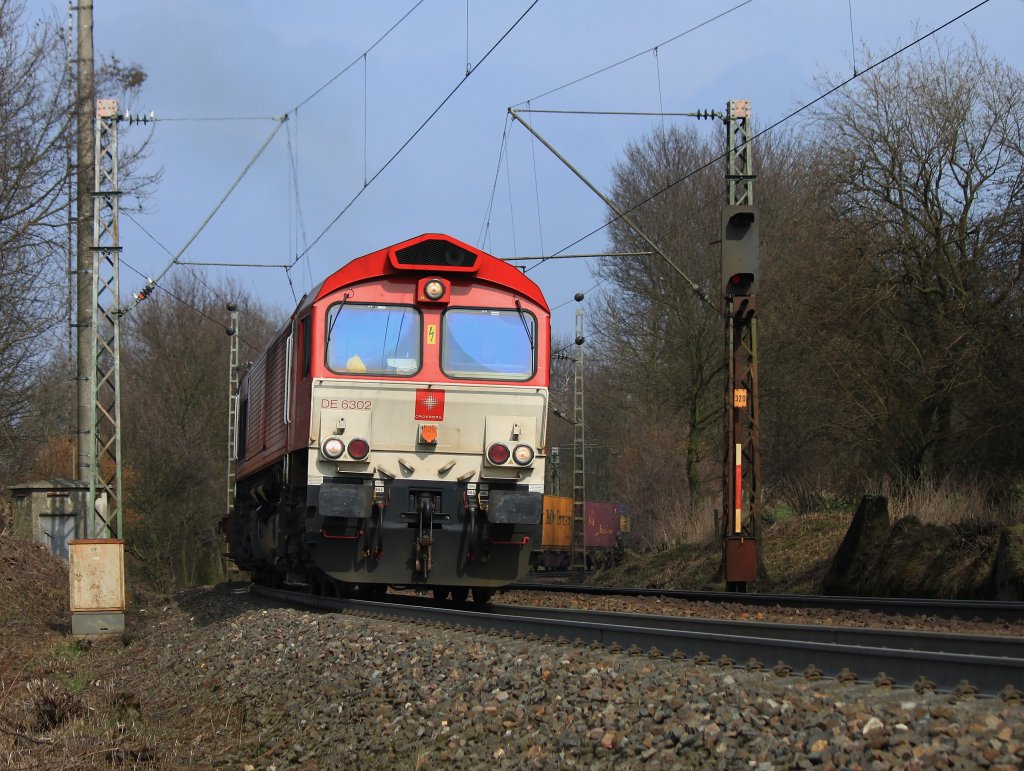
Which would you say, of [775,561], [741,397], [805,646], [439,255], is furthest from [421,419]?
[775,561]

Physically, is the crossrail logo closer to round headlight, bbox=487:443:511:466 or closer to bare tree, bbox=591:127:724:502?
round headlight, bbox=487:443:511:466

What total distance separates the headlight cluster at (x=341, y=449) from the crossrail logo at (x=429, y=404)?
2.19 ft

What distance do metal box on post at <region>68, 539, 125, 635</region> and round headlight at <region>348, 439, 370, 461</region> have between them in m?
4.40

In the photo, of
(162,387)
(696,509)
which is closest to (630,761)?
(696,509)

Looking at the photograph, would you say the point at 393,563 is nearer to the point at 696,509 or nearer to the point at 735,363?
the point at 735,363

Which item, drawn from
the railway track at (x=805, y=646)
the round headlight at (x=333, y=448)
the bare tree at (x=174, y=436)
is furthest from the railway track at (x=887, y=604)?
the bare tree at (x=174, y=436)

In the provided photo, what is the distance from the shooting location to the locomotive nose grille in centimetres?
1246

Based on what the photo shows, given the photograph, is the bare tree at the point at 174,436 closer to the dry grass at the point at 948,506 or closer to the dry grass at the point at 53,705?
the dry grass at the point at 53,705

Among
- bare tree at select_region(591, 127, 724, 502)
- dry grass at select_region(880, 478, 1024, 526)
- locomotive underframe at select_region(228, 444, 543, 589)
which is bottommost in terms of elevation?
locomotive underframe at select_region(228, 444, 543, 589)

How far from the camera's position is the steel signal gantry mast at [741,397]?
52.7ft

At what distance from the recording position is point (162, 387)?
127 feet

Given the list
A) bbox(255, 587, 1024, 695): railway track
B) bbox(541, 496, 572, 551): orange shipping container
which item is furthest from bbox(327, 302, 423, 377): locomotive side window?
bbox(541, 496, 572, 551): orange shipping container

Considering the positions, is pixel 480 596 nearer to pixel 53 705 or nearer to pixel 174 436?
pixel 53 705

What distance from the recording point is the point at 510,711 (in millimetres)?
6258
